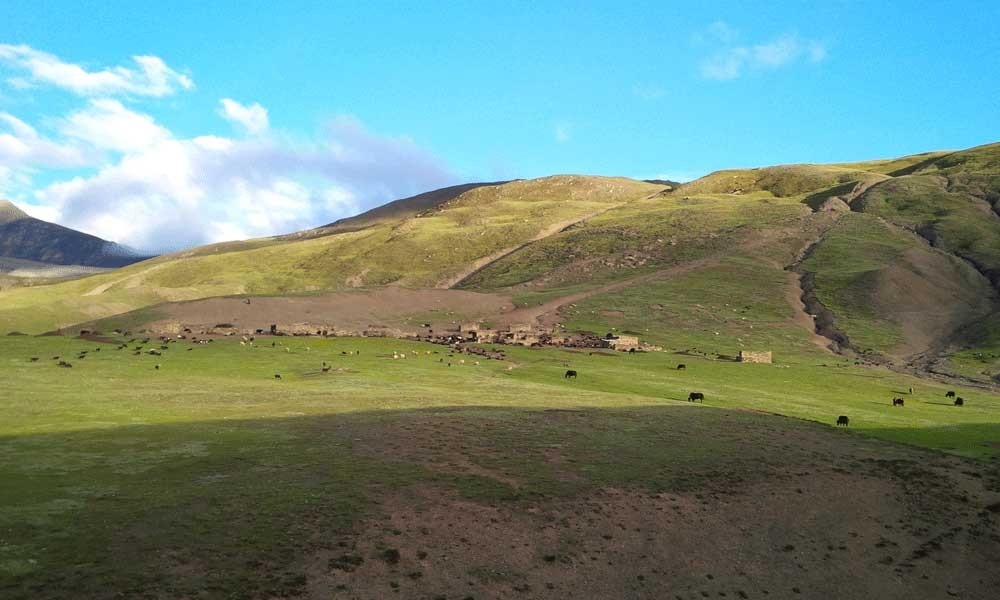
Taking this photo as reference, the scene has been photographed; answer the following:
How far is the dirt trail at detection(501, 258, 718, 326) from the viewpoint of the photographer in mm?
110312

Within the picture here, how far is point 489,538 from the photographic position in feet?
70.5

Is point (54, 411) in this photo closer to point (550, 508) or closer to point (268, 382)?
point (268, 382)

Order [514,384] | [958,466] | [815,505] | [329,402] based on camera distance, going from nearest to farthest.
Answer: [815,505] < [958,466] < [329,402] < [514,384]

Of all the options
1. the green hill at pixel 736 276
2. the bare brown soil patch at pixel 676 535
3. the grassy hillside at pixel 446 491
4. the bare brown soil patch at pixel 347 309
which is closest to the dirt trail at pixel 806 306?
the green hill at pixel 736 276

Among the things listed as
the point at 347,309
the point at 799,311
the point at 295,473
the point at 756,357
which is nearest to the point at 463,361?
the point at 756,357

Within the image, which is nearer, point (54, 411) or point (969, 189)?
point (54, 411)

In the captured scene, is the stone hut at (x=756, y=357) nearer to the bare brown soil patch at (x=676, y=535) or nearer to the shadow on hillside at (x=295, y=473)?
the shadow on hillside at (x=295, y=473)

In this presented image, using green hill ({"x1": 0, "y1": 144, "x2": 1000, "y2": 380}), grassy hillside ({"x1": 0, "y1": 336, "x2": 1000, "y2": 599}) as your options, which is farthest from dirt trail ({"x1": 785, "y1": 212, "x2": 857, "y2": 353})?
grassy hillside ({"x1": 0, "y1": 336, "x2": 1000, "y2": 599})

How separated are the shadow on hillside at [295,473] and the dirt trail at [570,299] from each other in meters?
66.5

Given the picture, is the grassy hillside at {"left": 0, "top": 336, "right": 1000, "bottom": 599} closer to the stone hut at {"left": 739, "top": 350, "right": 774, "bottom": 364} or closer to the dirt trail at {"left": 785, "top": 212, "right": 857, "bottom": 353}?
the stone hut at {"left": 739, "top": 350, "right": 774, "bottom": 364}

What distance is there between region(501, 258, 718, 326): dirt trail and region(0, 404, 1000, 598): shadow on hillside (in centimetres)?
6649

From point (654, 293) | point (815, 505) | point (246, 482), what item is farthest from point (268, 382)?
point (654, 293)

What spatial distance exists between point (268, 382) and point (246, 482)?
1211 inches

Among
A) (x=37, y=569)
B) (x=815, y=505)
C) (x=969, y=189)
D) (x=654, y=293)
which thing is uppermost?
(x=969, y=189)
